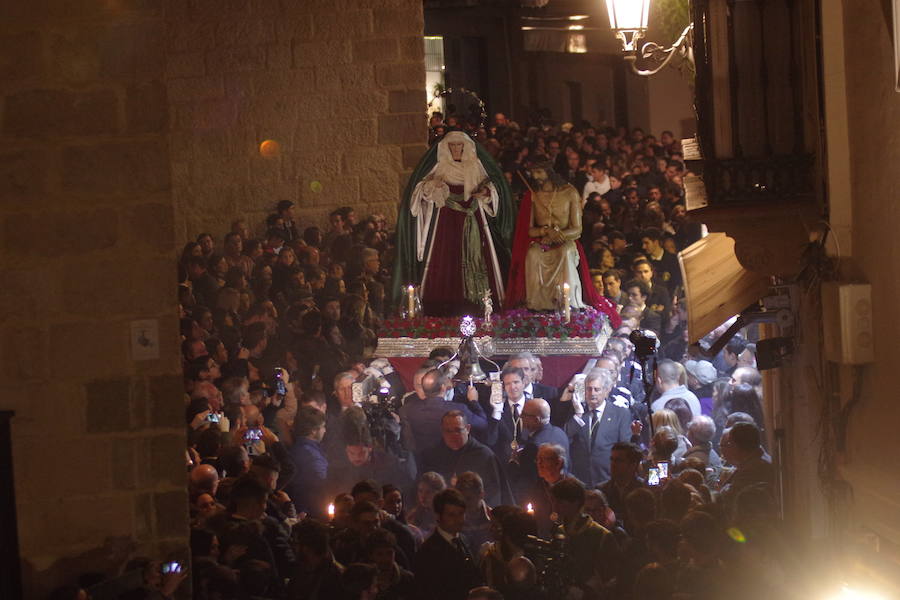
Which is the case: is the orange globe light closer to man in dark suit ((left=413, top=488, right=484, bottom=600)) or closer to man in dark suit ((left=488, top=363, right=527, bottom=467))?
man in dark suit ((left=488, top=363, right=527, bottom=467))

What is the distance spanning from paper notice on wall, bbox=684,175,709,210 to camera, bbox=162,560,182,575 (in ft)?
10.2

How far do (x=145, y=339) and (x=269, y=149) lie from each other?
31.2 ft

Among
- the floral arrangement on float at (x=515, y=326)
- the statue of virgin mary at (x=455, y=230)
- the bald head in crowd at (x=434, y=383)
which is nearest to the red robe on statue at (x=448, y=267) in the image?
the statue of virgin mary at (x=455, y=230)

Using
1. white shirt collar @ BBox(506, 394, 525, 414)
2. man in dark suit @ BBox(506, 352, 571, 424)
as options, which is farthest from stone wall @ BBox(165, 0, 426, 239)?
white shirt collar @ BBox(506, 394, 525, 414)

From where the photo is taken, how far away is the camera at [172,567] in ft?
20.7

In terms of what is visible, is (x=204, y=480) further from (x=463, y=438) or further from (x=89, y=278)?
(x=89, y=278)

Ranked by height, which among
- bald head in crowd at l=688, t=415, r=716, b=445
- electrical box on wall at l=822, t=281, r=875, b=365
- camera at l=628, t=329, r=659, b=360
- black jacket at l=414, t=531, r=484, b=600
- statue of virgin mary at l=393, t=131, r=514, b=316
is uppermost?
statue of virgin mary at l=393, t=131, r=514, b=316

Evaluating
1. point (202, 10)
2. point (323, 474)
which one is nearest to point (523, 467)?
point (323, 474)

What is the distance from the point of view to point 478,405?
35.4 ft

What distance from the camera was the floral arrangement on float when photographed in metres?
11.6

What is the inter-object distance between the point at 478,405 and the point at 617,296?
2.37m

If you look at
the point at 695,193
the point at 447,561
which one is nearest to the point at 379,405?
the point at 447,561

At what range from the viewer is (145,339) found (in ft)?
21.1

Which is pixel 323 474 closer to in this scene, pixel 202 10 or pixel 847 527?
pixel 847 527
